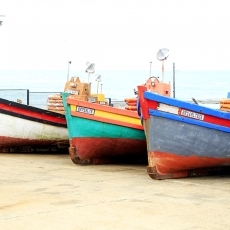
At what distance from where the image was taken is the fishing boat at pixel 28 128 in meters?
14.9

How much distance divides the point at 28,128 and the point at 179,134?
18.9 feet

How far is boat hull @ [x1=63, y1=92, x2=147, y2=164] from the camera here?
12.1 meters

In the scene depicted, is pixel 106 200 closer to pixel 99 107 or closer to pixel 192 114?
pixel 192 114

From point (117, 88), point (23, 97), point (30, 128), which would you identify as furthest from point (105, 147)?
point (117, 88)

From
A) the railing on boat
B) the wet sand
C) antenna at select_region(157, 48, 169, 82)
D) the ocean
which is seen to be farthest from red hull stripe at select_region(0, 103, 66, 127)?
the ocean

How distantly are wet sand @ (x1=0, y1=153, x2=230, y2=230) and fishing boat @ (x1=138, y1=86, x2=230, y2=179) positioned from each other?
10.9 inches

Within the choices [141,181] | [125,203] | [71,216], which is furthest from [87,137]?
[71,216]

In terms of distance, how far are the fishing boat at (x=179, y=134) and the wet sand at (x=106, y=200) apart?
277 mm

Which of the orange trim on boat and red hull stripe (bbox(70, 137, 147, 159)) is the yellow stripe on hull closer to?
the orange trim on boat

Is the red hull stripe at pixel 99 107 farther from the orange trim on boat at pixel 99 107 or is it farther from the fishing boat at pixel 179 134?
the fishing boat at pixel 179 134

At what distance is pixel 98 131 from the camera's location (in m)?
12.2

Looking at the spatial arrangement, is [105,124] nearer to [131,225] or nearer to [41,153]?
[41,153]

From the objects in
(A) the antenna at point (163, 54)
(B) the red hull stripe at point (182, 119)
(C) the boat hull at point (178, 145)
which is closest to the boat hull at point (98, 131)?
(A) the antenna at point (163, 54)

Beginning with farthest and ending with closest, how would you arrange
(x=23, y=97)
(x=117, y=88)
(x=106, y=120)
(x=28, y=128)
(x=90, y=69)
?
1. (x=117, y=88)
2. (x=23, y=97)
3. (x=90, y=69)
4. (x=28, y=128)
5. (x=106, y=120)
